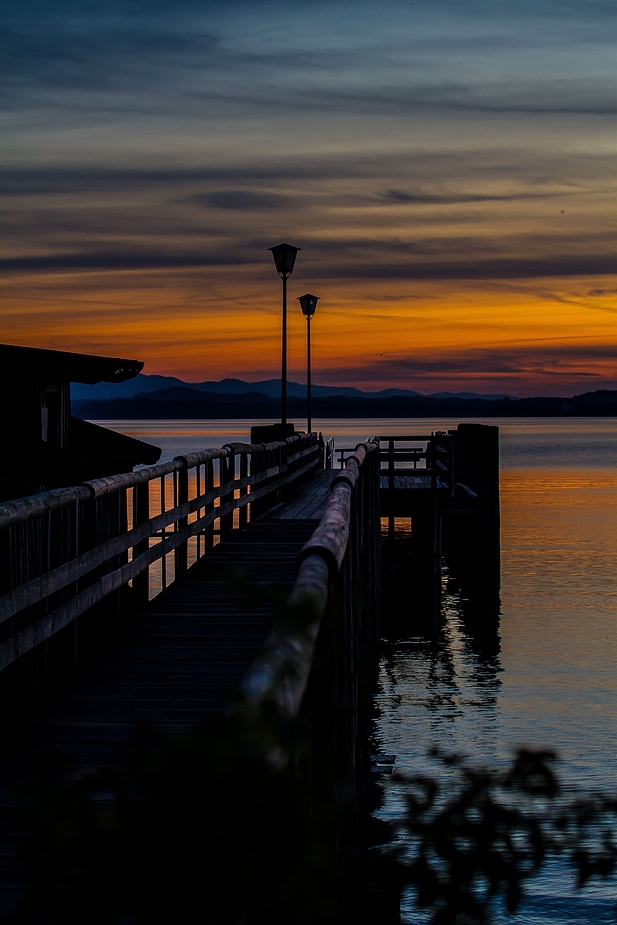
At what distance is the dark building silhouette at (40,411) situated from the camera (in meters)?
14.8

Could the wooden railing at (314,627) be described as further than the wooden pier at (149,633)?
No

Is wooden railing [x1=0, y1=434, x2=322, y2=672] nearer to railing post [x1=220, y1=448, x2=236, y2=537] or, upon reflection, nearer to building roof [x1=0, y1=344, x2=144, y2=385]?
railing post [x1=220, y1=448, x2=236, y2=537]

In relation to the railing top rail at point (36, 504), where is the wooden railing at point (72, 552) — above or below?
below

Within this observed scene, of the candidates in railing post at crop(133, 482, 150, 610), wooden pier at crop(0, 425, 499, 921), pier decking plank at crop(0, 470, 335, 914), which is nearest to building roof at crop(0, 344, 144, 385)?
wooden pier at crop(0, 425, 499, 921)

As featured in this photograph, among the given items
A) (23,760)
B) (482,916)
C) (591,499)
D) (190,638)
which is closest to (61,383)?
(190,638)

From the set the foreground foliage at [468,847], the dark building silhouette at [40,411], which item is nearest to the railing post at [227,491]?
the dark building silhouette at [40,411]

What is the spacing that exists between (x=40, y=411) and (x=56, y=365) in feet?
3.82

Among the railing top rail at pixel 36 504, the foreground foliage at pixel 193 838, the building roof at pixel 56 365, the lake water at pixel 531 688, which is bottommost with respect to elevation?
the lake water at pixel 531 688

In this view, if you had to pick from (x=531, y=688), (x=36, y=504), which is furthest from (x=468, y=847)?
(x=531, y=688)

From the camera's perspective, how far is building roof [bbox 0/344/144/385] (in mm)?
17172

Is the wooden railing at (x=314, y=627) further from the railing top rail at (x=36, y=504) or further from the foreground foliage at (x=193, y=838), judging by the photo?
the railing top rail at (x=36, y=504)

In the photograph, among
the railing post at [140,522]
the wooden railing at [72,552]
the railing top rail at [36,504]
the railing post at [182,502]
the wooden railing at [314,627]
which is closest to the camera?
the wooden railing at [314,627]

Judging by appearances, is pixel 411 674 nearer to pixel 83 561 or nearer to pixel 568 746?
pixel 568 746

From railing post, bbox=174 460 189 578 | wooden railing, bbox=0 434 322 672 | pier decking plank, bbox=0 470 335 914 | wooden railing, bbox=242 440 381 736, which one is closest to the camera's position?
wooden railing, bbox=242 440 381 736
